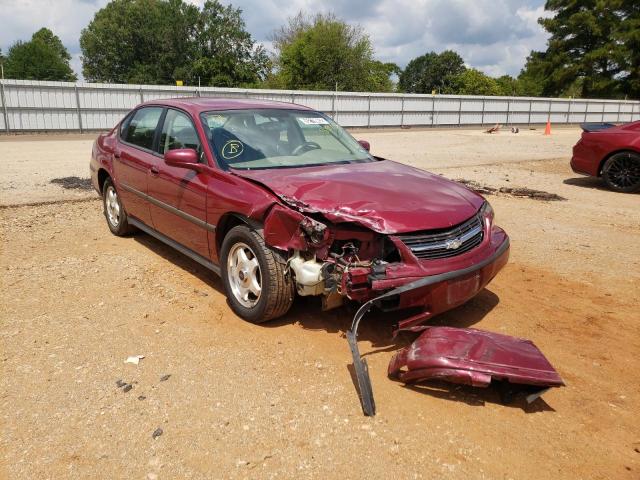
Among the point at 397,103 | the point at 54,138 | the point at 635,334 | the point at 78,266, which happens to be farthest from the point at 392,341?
the point at 397,103

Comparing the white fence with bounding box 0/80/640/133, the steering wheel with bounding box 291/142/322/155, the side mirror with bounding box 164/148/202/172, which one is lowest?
the side mirror with bounding box 164/148/202/172

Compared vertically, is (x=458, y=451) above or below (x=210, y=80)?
below

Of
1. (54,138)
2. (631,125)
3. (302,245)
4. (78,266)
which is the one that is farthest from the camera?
(54,138)

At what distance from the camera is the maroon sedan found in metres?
3.42

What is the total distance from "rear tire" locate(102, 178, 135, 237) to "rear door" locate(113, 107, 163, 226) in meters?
0.29

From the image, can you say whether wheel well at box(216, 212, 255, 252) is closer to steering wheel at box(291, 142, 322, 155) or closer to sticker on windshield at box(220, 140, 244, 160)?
sticker on windshield at box(220, 140, 244, 160)

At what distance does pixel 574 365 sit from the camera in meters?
3.52

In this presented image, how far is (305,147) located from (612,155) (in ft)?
25.7

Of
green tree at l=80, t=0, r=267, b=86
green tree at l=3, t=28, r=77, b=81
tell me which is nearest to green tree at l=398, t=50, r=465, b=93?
green tree at l=80, t=0, r=267, b=86

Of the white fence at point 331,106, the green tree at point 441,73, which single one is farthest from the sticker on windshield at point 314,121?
the green tree at point 441,73

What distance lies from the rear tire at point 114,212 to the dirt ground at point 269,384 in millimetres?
378

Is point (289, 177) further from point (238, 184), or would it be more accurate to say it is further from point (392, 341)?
point (392, 341)

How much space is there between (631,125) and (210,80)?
60353 millimetres

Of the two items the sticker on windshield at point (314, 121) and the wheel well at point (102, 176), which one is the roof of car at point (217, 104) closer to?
the sticker on windshield at point (314, 121)
